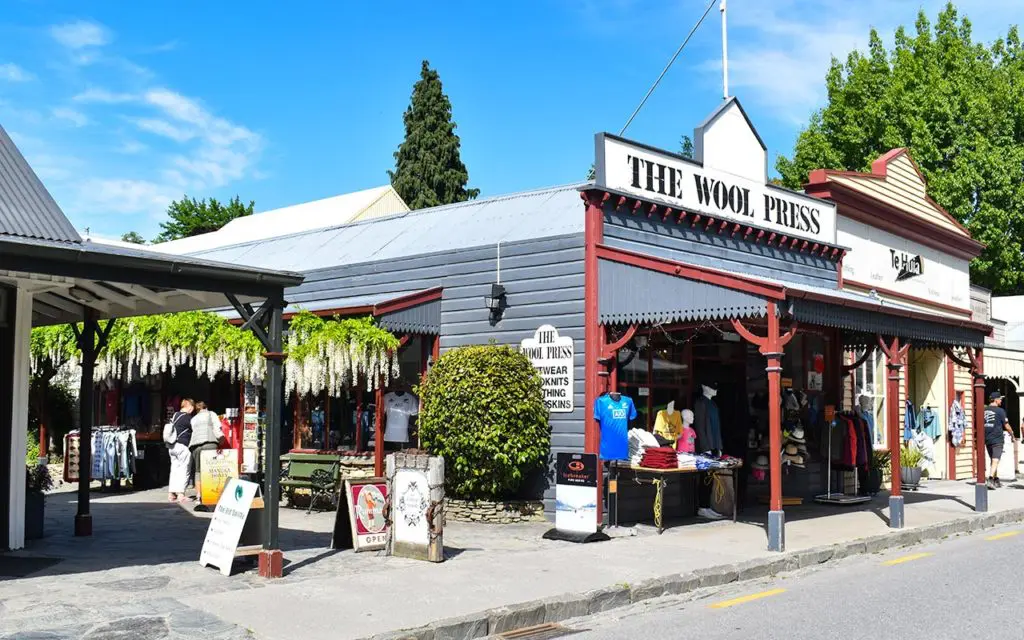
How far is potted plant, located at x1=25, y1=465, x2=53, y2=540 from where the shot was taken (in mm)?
12422

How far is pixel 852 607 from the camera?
9211 mm

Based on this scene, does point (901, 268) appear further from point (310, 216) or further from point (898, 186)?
point (310, 216)

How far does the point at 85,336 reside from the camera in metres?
13.3

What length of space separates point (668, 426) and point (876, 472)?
678 cm

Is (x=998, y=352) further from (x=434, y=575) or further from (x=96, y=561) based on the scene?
(x=96, y=561)

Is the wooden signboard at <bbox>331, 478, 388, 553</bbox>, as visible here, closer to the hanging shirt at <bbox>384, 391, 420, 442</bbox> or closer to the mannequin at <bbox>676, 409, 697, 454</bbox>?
the hanging shirt at <bbox>384, 391, 420, 442</bbox>

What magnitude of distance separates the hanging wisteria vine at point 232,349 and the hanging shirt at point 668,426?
4039 mm

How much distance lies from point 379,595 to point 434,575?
110 cm

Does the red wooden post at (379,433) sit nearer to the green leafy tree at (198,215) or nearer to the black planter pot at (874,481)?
the black planter pot at (874,481)

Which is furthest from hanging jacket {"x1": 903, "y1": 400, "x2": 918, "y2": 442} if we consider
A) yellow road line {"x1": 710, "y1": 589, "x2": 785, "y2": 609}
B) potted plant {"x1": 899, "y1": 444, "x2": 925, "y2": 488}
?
yellow road line {"x1": 710, "y1": 589, "x2": 785, "y2": 609}

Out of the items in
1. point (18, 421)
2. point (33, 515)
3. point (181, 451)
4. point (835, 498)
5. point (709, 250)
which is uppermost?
point (709, 250)

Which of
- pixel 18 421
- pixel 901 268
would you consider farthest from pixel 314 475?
pixel 901 268

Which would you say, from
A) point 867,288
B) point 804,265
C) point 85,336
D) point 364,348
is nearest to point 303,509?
point 364,348

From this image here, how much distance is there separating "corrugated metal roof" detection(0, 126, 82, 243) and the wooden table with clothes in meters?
7.44
